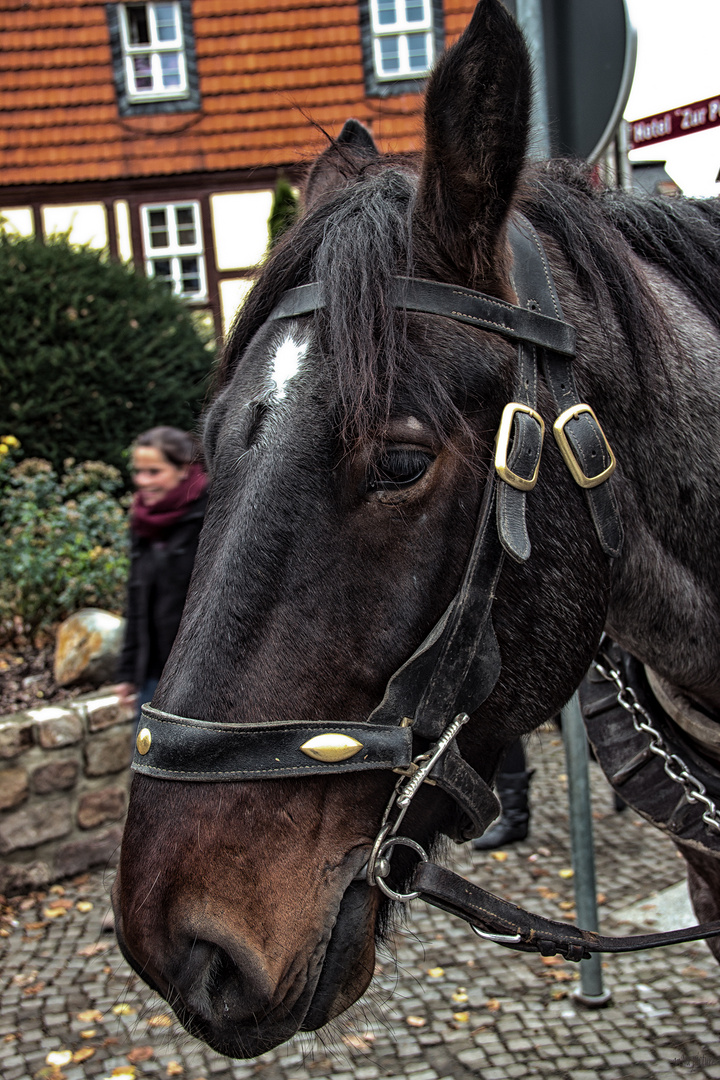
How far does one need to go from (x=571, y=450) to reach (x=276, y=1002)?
0.93m

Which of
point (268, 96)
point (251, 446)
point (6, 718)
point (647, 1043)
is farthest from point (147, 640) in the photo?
point (268, 96)

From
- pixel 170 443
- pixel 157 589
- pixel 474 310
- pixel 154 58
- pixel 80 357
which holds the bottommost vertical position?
pixel 157 589

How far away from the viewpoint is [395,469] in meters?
1.26

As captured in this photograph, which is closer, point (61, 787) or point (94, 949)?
point (94, 949)

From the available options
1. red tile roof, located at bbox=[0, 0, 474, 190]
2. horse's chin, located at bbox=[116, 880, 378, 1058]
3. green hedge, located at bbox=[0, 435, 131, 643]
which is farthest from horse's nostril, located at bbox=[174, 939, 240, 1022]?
red tile roof, located at bbox=[0, 0, 474, 190]

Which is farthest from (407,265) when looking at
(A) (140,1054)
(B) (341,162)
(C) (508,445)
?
(A) (140,1054)

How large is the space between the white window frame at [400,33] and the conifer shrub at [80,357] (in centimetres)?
722

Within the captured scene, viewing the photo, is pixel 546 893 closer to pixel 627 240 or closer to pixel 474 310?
pixel 627 240

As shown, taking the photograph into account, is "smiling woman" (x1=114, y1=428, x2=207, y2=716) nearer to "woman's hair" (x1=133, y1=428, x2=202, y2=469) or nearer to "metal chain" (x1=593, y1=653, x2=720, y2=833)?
"woman's hair" (x1=133, y1=428, x2=202, y2=469)

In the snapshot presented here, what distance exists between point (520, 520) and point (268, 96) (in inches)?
604

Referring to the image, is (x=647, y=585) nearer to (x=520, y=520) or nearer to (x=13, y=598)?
(x=520, y=520)

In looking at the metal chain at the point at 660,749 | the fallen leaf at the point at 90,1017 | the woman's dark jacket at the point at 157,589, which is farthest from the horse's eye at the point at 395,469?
the fallen leaf at the point at 90,1017

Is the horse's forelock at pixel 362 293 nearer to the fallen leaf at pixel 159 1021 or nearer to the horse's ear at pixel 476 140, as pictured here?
the horse's ear at pixel 476 140

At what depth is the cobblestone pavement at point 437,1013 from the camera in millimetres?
2768
